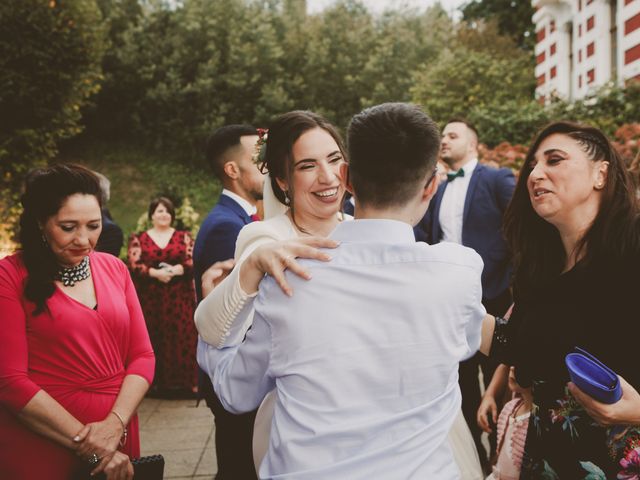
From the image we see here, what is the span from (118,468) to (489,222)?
355cm

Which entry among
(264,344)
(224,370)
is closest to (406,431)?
(264,344)

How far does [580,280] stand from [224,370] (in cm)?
136

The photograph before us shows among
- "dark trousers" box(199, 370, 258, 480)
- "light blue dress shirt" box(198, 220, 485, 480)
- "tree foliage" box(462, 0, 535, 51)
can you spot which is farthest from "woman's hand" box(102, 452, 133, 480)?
"tree foliage" box(462, 0, 535, 51)

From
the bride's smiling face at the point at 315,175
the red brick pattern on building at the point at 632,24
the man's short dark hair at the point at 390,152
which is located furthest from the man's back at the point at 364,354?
the red brick pattern on building at the point at 632,24

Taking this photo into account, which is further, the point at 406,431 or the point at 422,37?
the point at 422,37

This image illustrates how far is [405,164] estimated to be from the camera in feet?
4.86

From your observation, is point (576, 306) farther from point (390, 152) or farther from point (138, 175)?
point (138, 175)

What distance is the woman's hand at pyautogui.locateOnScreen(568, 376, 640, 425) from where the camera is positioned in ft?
5.83

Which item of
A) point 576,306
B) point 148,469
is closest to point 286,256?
point 576,306

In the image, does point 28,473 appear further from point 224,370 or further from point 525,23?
point 525,23

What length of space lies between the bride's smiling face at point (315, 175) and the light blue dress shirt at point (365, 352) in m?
0.95

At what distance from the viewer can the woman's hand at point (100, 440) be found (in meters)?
2.25

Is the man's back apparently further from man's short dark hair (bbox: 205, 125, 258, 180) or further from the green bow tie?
the green bow tie

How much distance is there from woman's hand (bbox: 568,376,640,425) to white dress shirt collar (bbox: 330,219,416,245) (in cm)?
82
